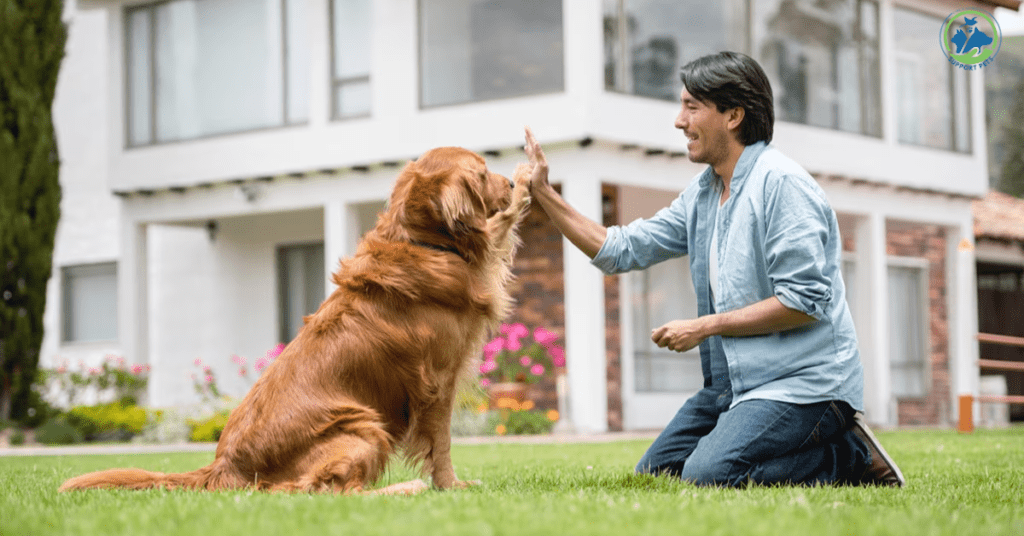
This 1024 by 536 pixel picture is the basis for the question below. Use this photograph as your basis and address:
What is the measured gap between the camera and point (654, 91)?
43.6ft

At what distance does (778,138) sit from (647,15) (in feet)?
7.88

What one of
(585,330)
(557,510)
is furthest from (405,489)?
(585,330)

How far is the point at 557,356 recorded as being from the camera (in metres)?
13.3

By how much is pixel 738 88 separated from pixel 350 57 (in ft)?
33.8

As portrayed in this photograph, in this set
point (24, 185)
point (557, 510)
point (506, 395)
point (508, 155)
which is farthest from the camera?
point (24, 185)

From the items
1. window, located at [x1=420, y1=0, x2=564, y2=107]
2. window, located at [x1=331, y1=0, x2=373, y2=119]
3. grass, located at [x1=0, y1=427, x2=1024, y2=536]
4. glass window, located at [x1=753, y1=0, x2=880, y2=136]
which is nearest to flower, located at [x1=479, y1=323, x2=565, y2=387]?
window, located at [x1=420, y1=0, x2=564, y2=107]

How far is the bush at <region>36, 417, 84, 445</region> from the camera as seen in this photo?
13.0 meters

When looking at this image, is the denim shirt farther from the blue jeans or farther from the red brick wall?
the red brick wall

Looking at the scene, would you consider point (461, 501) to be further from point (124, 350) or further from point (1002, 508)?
point (124, 350)

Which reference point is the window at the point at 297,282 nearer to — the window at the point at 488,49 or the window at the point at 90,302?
the window at the point at 90,302

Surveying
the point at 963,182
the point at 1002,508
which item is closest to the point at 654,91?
the point at 963,182

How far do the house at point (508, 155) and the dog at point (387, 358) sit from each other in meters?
7.82

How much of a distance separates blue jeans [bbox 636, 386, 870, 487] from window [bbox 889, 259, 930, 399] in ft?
44.4

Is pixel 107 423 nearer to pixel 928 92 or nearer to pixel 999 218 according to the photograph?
pixel 928 92
